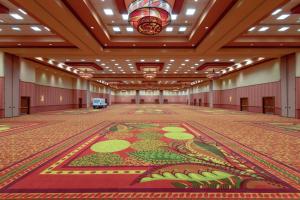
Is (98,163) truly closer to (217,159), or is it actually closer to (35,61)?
(217,159)

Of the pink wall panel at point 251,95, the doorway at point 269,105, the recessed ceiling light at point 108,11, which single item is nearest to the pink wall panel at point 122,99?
the pink wall panel at point 251,95

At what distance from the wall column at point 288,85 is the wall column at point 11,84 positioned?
17.0 m

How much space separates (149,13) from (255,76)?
44.5ft

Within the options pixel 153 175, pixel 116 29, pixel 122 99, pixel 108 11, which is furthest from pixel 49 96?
pixel 122 99

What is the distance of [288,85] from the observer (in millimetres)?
11547

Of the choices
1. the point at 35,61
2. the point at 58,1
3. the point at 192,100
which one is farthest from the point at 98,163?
the point at 192,100

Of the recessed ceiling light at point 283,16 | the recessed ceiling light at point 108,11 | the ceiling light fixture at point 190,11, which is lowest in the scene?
the recessed ceiling light at point 283,16

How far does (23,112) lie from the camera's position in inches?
554

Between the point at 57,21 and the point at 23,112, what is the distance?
9.87 metres

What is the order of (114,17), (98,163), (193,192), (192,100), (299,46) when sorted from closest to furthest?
(193,192) < (98,163) < (114,17) < (299,46) < (192,100)

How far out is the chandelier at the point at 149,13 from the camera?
17.1 ft

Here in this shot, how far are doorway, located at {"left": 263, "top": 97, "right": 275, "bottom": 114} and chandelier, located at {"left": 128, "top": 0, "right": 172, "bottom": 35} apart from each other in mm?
12090

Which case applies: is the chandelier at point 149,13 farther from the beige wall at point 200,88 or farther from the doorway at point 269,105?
the beige wall at point 200,88

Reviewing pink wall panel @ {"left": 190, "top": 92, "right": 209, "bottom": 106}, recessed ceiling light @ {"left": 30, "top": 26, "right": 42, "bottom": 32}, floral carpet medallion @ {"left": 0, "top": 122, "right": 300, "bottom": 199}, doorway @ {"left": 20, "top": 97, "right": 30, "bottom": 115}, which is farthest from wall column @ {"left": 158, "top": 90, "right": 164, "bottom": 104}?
floral carpet medallion @ {"left": 0, "top": 122, "right": 300, "bottom": 199}
